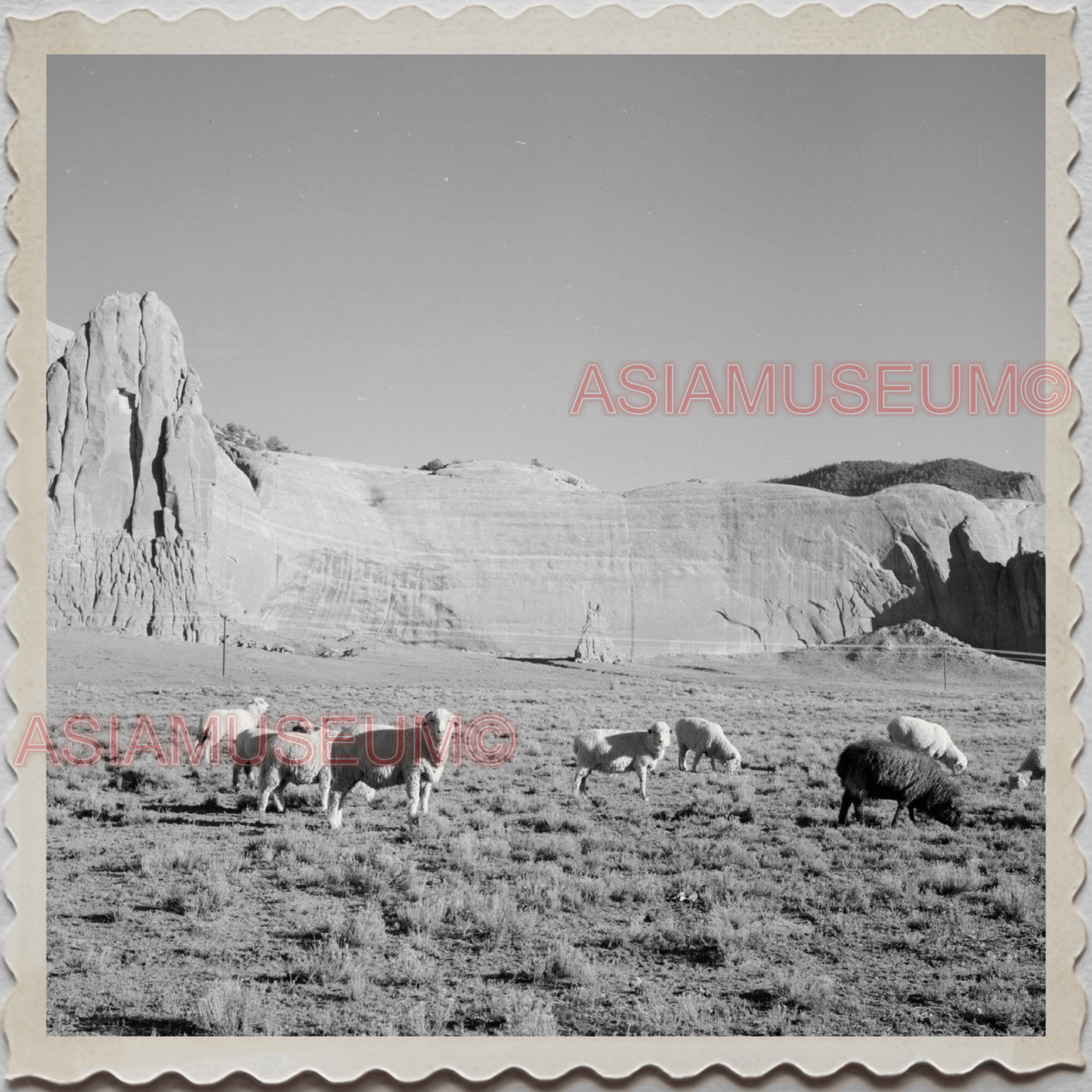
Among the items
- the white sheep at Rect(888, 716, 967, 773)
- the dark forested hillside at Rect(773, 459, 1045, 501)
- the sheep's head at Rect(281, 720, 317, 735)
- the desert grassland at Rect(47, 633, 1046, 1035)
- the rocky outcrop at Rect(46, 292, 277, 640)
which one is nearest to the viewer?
the desert grassland at Rect(47, 633, 1046, 1035)

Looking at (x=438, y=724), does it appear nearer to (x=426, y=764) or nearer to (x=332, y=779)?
(x=426, y=764)

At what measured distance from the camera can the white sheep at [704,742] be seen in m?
9.12

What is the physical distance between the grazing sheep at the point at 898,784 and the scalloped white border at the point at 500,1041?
2265 millimetres

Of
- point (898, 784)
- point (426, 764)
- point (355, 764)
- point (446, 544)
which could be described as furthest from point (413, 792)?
point (446, 544)

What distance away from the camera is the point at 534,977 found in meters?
5.36

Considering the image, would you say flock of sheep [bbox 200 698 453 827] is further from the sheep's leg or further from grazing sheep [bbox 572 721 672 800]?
grazing sheep [bbox 572 721 672 800]

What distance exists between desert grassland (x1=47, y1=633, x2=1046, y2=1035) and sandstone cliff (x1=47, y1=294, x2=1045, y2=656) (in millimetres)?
714

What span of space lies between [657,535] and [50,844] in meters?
7.51

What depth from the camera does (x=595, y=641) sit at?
34.6 ft

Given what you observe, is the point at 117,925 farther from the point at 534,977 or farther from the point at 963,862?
the point at 963,862

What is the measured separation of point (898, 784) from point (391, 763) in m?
3.90

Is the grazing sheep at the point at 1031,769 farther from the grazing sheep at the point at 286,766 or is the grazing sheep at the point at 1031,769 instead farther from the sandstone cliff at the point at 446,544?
the grazing sheep at the point at 286,766

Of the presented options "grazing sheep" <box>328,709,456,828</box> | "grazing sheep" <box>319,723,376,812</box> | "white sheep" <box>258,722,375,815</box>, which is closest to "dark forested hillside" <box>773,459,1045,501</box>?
"grazing sheep" <box>328,709,456,828</box>

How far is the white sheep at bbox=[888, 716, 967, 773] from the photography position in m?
8.57
